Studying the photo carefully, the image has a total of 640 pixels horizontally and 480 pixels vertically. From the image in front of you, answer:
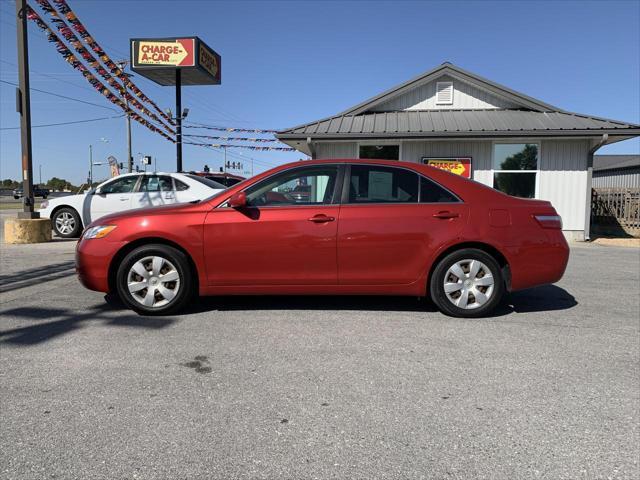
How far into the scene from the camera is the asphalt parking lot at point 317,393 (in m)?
2.20

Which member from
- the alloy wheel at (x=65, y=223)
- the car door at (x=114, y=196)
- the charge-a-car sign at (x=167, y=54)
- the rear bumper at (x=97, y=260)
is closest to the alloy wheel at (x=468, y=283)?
the rear bumper at (x=97, y=260)

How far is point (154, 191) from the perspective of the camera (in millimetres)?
10312

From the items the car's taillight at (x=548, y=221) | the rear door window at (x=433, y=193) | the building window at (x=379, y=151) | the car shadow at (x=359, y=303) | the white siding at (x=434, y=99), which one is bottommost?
the car shadow at (x=359, y=303)

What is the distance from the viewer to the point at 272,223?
4434 millimetres

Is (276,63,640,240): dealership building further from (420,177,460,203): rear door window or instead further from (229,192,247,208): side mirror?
(229,192,247,208): side mirror

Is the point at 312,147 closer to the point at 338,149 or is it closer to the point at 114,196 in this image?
the point at 338,149

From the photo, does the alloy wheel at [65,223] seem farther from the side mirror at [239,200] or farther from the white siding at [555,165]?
the side mirror at [239,200]

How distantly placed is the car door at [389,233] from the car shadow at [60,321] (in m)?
1.84

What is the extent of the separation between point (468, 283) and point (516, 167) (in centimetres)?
982

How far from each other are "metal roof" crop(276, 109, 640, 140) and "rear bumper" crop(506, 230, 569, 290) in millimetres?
8124

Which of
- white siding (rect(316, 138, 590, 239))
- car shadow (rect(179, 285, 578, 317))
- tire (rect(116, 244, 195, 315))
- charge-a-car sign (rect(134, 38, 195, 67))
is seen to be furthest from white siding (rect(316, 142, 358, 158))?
tire (rect(116, 244, 195, 315))

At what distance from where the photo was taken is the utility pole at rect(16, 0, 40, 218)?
34.4 ft

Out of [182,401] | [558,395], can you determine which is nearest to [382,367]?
[558,395]

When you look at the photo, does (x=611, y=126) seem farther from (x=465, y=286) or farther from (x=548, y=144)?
(x=465, y=286)
